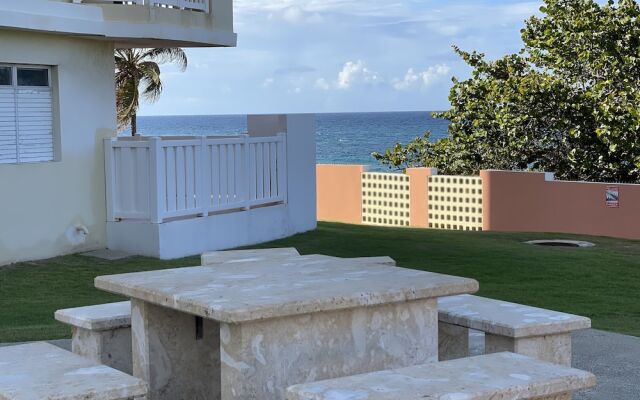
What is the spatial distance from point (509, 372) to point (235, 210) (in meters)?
11.1

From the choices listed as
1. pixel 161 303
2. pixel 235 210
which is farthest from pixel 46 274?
pixel 161 303

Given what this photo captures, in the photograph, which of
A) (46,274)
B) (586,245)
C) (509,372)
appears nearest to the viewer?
(509,372)

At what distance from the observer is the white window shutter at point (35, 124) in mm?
13359

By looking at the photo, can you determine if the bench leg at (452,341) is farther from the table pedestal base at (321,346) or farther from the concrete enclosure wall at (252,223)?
the concrete enclosure wall at (252,223)

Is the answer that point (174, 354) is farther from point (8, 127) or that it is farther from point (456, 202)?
point (456, 202)

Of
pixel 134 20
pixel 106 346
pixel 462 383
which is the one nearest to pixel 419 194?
pixel 134 20

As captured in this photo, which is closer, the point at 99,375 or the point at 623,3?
the point at 99,375

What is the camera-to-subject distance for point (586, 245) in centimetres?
1645

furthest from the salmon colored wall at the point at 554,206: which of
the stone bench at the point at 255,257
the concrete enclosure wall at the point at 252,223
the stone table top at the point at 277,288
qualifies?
the stone table top at the point at 277,288

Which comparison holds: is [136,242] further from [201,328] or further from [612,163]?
[612,163]

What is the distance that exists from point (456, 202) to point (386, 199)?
224 cm

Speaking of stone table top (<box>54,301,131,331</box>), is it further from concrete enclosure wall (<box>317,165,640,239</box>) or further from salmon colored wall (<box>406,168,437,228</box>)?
salmon colored wall (<box>406,168,437,228</box>)

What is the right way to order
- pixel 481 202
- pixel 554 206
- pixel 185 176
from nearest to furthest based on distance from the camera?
pixel 185 176
pixel 554 206
pixel 481 202

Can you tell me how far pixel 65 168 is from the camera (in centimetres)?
1387
